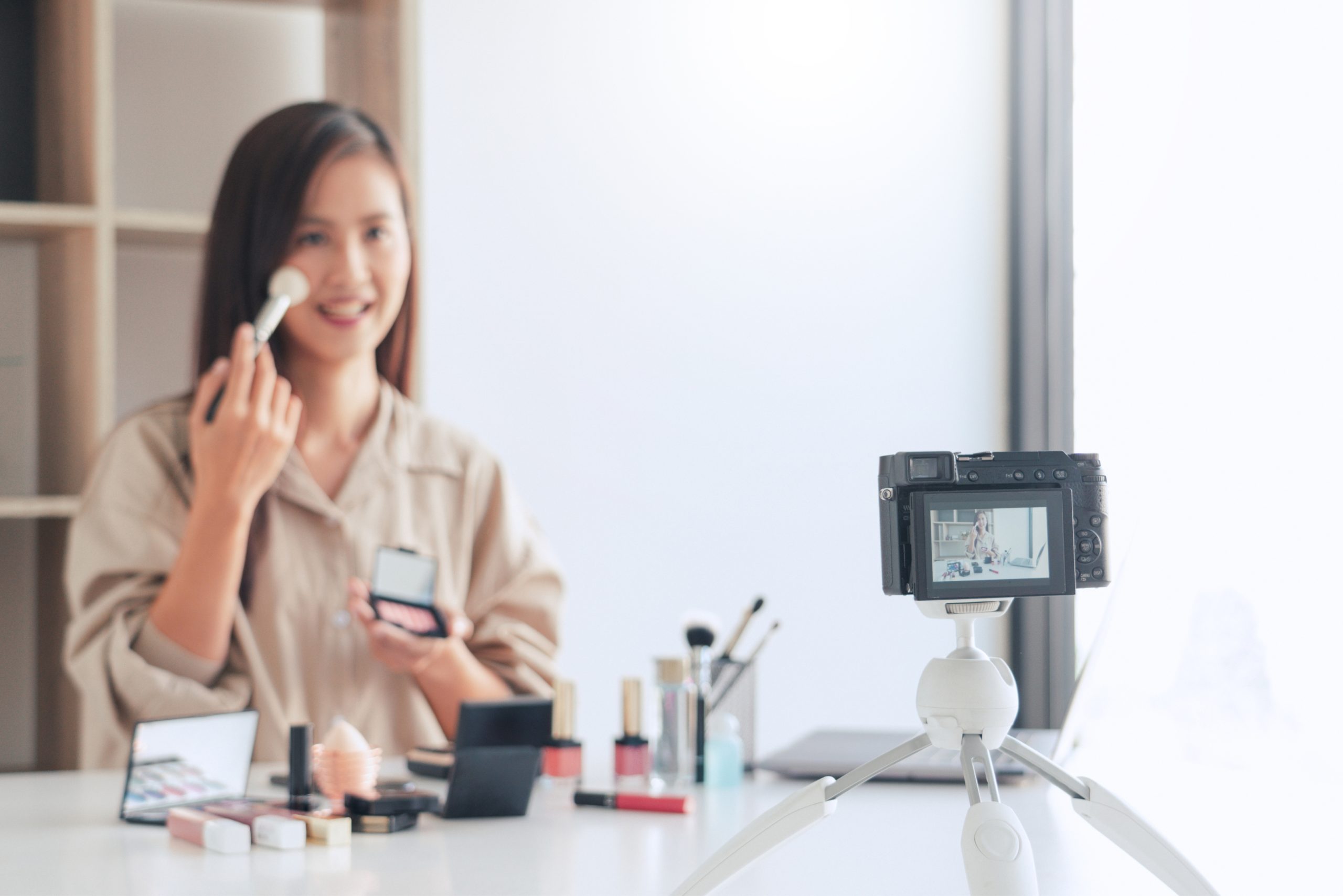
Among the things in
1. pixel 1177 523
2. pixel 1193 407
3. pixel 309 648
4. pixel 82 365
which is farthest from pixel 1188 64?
pixel 82 365

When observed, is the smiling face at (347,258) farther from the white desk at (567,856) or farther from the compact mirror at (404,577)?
the white desk at (567,856)

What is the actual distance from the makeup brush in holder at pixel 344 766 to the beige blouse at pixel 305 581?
2.04 ft

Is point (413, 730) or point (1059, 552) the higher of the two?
point (1059, 552)

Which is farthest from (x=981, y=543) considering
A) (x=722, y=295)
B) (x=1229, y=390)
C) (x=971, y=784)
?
(x=722, y=295)

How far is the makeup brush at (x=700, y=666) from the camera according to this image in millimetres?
1244

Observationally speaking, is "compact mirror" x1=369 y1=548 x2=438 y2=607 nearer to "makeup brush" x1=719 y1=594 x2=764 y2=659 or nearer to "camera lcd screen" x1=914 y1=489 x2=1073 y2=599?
"makeup brush" x1=719 y1=594 x2=764 y2=659

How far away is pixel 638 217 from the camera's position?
2.39m

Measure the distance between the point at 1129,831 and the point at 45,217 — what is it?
1562 millimetres

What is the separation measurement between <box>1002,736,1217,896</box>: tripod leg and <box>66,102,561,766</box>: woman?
107 cm

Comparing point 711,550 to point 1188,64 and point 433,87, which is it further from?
point 1188,64

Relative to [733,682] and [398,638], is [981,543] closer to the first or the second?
[733,682]

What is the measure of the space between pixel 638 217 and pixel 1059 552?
171cm

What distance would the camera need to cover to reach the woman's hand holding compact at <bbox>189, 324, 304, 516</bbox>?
171 cm

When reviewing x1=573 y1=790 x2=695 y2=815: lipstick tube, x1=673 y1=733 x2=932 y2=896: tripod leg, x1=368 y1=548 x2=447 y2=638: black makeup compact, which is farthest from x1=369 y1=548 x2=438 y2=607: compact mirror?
x1=673 y1=733 x2=932 y2=896: tripod leg
